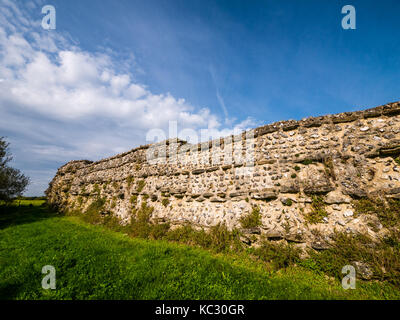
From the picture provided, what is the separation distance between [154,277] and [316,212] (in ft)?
17.5

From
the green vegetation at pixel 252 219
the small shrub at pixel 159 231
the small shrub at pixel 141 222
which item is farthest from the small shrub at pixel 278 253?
the small shrub at pixel 141 222

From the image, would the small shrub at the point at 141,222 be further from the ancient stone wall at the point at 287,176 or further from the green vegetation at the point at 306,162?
the green vegetation at the point at 306,162

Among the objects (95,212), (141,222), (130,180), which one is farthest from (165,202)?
(95,212)

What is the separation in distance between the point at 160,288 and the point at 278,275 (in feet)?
10.7

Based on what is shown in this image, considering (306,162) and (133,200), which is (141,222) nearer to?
(133,200)

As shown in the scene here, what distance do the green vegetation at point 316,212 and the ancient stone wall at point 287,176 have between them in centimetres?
4

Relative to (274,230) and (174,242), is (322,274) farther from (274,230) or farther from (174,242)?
(174,242)

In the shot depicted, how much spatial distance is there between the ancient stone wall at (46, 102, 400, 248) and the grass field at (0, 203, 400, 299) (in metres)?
1.37

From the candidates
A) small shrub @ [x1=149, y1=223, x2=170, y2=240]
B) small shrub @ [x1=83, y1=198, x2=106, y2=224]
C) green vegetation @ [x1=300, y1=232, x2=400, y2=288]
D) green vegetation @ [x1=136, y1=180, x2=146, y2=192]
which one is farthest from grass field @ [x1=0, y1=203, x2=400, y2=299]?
small shrub @ [x1=83, y1=198, x2=106, y2=224]

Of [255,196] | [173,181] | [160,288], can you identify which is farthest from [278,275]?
[173,181]

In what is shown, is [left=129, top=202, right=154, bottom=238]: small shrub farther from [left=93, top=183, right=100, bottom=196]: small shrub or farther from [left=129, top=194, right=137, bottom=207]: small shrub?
[left=93, top=183, right=100, bottom=196]: small shrub

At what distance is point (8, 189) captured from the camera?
1709 cm

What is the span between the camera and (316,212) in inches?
217

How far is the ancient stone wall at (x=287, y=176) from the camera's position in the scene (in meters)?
5.19
